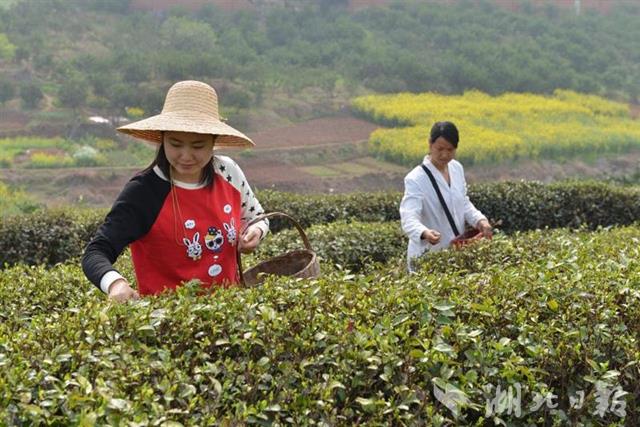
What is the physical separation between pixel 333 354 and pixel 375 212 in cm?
619

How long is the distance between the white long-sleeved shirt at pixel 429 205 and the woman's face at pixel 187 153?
5.83ft

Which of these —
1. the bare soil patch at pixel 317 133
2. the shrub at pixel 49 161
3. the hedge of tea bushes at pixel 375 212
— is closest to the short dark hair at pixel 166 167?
the hedge of tea bushes at pixel 375 212

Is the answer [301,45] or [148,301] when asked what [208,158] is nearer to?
[148,301]

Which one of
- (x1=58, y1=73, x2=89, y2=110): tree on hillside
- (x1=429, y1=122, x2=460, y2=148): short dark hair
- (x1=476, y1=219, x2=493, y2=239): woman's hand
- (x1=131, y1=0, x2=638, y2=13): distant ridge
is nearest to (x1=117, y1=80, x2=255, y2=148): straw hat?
(x1=429, y1=122, x2=460, y2=148): short dark hair

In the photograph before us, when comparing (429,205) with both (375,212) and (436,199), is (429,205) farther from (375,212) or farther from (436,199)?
(375,212)

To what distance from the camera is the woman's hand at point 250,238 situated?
10.3 ft

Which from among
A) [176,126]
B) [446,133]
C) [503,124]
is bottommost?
[503,124]

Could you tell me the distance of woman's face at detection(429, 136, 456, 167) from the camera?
Answer: 4602 millimetres

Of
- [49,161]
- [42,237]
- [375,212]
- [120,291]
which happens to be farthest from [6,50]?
[120,291]

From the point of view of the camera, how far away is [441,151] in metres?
4.62

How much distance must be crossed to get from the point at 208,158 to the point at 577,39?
861 inches

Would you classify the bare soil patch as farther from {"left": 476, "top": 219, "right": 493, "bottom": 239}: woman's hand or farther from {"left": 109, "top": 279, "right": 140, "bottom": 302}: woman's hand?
{"left": 109, "top": 279, "right": 140, "bottom": 302}: woman's hand

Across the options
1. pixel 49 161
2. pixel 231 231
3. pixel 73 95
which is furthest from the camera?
pixel 73 95

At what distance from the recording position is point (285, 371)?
2346mm
